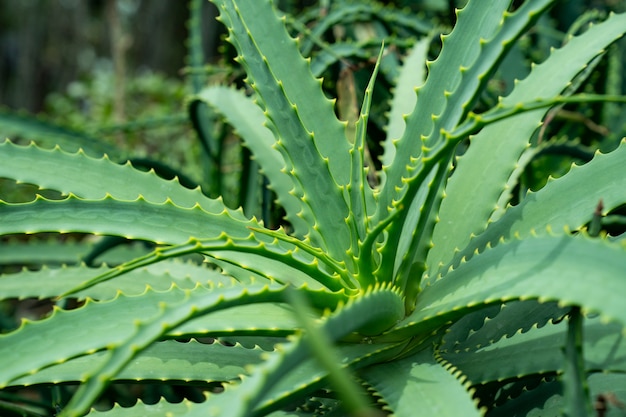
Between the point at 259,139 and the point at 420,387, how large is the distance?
501 millimetres

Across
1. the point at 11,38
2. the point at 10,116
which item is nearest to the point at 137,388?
the point at 10,116

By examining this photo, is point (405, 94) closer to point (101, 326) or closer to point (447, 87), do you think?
point (447, 87)

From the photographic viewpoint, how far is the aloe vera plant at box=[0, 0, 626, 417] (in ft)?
1.83

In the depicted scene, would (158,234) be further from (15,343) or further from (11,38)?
(11,38)

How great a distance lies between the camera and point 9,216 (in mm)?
769

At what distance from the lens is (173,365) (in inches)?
28.5

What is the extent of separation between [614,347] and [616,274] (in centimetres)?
14

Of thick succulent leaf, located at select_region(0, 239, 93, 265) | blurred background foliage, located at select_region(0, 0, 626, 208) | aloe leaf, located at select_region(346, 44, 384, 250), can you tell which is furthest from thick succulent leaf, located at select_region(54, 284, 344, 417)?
thick succulent leaf, located at select_region(0, 239, 93, 265)

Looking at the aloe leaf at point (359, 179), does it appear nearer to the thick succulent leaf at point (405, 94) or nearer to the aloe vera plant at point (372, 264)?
the aloe vera plant at point (372, 264)

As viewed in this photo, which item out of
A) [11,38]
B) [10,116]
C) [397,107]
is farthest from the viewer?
[11,38]

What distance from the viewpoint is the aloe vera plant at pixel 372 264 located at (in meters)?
0.56

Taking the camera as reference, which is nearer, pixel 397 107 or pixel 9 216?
pixel 9 216

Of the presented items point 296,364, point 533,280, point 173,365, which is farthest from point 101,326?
point 533,280

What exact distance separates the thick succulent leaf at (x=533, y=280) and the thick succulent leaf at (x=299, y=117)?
11cm
